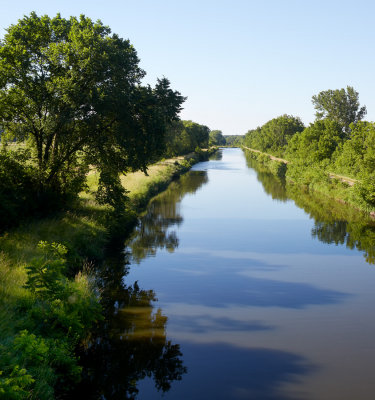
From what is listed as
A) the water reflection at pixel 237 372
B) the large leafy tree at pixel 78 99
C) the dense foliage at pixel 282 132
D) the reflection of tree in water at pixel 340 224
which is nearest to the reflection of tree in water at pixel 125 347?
the water reflection at pixel 237 372

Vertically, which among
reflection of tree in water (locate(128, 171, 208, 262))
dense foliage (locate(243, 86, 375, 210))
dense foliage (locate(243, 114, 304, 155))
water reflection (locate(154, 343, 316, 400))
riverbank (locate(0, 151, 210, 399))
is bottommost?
water reflection (locate(154, 343, 316, 400))

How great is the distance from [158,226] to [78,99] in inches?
468

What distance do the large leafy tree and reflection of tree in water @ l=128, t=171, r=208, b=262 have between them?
3.54 metres

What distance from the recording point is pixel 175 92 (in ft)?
70.0

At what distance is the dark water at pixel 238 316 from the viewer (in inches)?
385

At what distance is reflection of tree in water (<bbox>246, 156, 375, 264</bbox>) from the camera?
24.7 meters

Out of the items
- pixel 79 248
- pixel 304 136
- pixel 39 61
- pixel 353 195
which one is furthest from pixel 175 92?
pixel 304 136

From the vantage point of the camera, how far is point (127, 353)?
10.8 metres

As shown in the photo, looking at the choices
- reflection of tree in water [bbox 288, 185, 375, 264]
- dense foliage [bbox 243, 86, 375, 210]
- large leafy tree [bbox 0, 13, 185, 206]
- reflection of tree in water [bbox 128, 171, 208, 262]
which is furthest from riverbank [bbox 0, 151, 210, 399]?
dense foliage [bbox 243, 86, 375, 210]

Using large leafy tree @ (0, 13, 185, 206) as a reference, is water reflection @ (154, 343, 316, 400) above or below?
below

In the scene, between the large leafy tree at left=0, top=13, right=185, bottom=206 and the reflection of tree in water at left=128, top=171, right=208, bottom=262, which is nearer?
the large leafy tree at left=0, top=13, right=185, bottom=206

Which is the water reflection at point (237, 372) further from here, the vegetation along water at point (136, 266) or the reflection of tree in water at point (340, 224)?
the reflection of tree in water at point (340, 224)

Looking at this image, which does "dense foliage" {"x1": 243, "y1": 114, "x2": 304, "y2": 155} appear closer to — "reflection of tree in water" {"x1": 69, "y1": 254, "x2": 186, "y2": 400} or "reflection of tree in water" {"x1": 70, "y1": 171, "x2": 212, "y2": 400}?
"reflection of tree in water" {"x1": 70, "y1": 171, "x2": 212, "y2": 400}

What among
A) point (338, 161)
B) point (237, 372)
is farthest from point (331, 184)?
point (237, 372)
